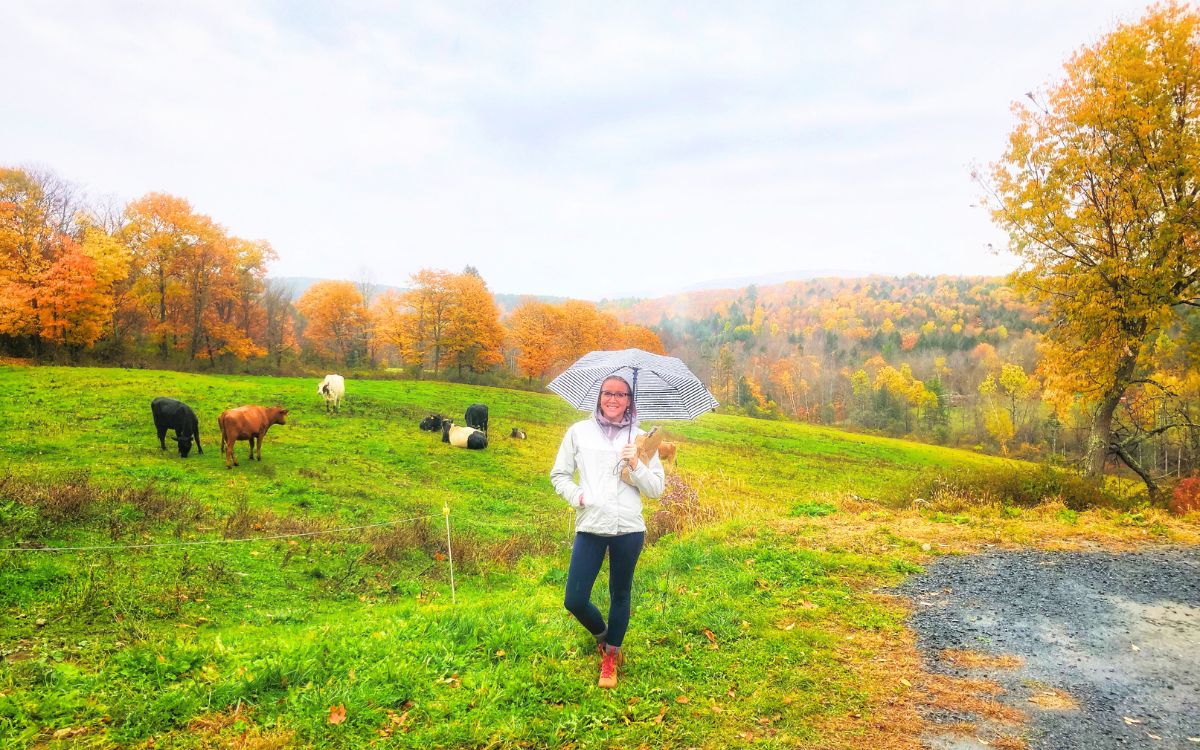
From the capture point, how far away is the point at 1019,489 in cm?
1172

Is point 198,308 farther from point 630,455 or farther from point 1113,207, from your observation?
point 1113,207

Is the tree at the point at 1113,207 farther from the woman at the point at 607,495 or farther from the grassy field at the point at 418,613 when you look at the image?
the woman at the point at 607,495

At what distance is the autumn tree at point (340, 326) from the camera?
53.8 meters

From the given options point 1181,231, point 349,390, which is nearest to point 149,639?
point 1181,231

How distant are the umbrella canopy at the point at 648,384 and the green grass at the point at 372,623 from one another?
6.84 ft

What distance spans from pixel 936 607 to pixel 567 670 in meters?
4.36

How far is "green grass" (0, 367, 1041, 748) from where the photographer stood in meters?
3.66

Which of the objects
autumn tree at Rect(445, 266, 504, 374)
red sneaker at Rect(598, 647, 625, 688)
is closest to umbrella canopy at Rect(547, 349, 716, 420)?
red sneaker at Rect(598, 647, 625, 688)

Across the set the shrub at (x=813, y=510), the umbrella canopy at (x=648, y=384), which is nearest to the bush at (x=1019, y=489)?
the shrub at (x=813, y=510)

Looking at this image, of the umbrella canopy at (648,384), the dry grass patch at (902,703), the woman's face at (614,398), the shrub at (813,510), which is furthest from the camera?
the shrub at (813,510)

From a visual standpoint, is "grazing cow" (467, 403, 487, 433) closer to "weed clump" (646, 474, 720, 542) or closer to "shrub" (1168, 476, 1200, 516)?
"weed clump" (646, 474, 720, 542)

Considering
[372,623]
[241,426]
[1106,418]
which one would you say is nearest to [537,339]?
[241,426]

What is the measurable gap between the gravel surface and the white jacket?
2.45 m

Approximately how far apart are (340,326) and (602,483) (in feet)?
183
